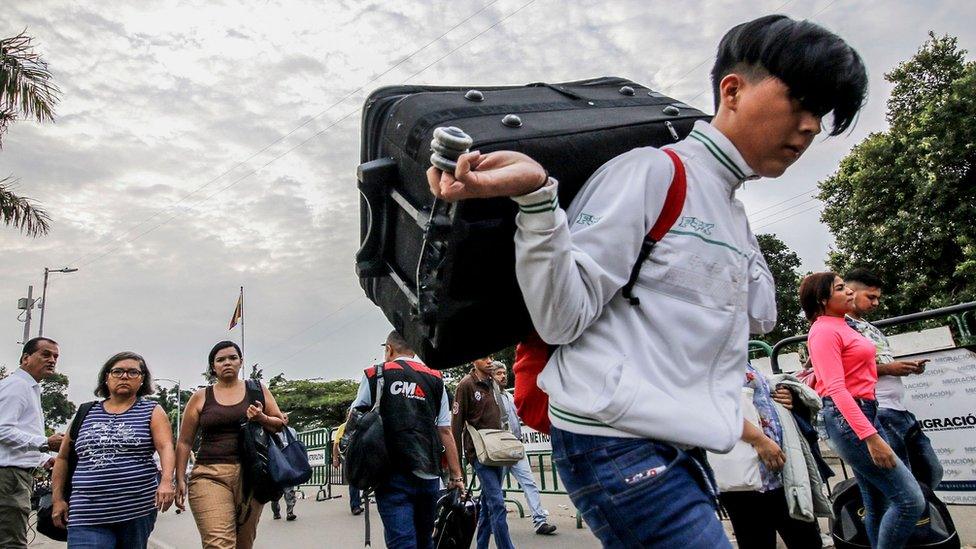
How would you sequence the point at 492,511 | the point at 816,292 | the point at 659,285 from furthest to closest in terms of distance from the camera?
the point at 492,511, the point at 816,292, the point at 659,285

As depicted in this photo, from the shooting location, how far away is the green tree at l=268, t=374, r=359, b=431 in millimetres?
49750

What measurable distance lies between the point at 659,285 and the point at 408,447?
4089 millimetres

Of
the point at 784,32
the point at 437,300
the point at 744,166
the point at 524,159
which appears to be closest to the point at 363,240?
the point at 437,300

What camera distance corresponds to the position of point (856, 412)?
421cm

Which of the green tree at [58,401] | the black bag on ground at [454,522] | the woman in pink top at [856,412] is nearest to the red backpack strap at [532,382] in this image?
the woman in pink top at [856,412]

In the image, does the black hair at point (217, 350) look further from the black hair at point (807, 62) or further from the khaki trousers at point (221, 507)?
the black hair at point (807, 62)

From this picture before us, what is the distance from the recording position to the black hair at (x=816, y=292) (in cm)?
463

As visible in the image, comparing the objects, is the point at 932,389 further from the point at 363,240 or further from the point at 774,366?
the point at 363,240

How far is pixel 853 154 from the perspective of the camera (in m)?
23.5

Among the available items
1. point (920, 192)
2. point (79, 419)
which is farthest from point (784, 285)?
point (79, 419)

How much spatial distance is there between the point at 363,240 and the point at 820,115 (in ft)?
3.62

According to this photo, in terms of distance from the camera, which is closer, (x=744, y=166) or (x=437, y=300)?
(x=437, y=300)

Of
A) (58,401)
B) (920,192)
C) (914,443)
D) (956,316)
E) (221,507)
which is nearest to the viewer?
(914,443)

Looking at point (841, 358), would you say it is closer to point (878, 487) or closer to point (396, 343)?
point (878, 487)
